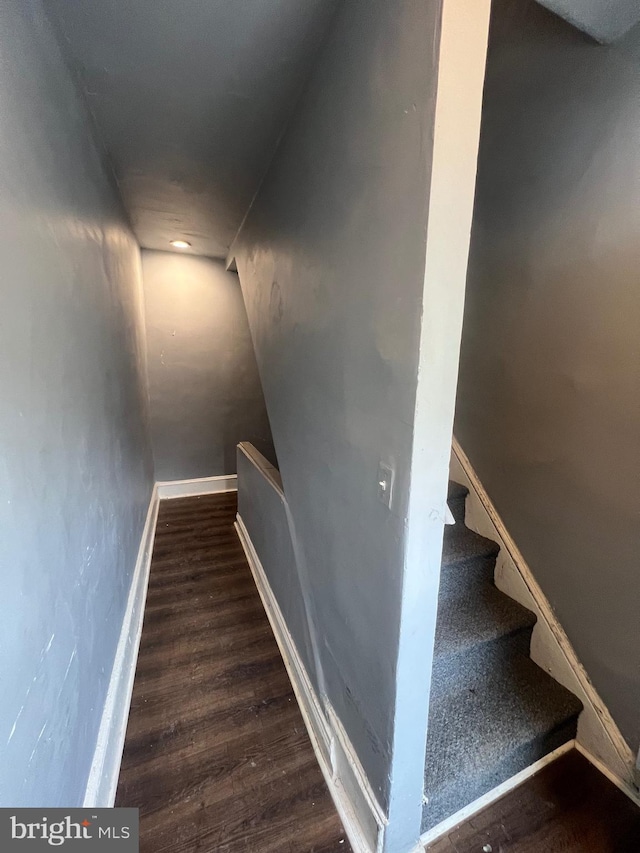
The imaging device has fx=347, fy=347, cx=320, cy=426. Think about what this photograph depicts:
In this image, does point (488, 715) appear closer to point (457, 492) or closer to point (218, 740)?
point (457, 492)

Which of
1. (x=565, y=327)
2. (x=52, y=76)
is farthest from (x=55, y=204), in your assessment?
(x=565, y=327)

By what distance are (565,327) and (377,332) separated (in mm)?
941

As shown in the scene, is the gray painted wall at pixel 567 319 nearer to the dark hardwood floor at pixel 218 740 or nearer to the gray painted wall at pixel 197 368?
the dark hardwood floor at pixel 218 740

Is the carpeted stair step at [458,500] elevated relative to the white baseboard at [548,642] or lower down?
elevated

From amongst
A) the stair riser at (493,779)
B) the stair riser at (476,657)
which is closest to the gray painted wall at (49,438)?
the stair riser at (493,779)

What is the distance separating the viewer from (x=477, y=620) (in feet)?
4.83

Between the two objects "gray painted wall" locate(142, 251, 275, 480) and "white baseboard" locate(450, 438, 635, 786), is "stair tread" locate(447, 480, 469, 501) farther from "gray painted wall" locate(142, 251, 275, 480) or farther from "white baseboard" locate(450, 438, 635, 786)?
"gray painted wall" locate(142, 251, 275, 480)

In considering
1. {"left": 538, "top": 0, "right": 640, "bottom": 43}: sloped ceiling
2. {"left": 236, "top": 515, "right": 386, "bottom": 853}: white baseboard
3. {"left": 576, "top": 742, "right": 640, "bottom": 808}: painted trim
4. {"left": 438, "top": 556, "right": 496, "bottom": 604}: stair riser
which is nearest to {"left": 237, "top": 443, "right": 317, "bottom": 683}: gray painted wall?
{"left": 236, "top": 515, "right": 386, "bottom": 853}: white baseboard

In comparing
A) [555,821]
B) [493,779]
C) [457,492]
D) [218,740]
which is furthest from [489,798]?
[457,492]

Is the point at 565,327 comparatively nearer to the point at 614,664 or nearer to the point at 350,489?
the point at 350,489

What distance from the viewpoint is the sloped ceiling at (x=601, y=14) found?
969 mm

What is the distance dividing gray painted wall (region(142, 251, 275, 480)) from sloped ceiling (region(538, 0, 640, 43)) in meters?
3.26

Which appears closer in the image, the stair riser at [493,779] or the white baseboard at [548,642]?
the stair riser at [493,779]

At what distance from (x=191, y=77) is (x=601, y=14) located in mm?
1291
